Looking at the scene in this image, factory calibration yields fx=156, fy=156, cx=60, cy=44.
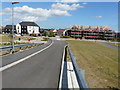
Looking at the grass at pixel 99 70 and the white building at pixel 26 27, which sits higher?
the white building at pixel 26 27

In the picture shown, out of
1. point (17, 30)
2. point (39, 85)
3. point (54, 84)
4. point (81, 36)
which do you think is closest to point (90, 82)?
point (54, 84)

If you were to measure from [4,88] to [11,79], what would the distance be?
116cm

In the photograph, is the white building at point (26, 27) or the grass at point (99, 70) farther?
the white building at point (26, 27)

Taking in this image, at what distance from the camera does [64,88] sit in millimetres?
6125

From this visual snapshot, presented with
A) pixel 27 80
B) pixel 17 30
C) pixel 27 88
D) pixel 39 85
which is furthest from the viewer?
pixel 17 30

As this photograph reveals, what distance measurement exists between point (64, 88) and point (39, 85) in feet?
3.61

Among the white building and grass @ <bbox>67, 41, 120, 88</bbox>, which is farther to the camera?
the white building

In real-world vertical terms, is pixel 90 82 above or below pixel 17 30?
below

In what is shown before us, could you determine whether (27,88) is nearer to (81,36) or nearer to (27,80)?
(27,80)

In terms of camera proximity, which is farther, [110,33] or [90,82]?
[110,33]

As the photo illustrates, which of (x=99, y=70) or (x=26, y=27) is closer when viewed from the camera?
(x=99, y=70)

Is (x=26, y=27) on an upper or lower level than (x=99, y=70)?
upper

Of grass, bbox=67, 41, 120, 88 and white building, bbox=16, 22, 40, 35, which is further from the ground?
white building, bbox=16, 22, 40, 35

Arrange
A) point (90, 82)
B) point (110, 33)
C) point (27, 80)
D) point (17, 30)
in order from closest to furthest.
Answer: point (27, 80), point (90, 82), point (110, 33), point (17, 30)
